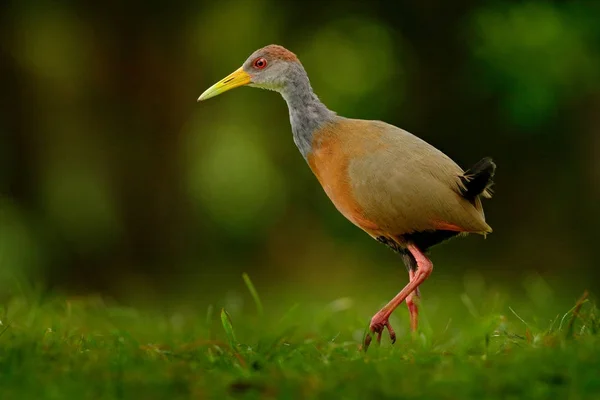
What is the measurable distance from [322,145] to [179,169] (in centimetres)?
686

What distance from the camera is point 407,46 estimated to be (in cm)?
1175

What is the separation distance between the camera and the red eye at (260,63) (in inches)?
218

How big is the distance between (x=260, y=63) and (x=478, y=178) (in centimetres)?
147

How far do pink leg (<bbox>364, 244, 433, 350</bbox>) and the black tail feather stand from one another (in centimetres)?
39

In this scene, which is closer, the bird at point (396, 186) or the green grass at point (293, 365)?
the green grass at point (293, 365)

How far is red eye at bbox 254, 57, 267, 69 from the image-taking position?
5535 mm

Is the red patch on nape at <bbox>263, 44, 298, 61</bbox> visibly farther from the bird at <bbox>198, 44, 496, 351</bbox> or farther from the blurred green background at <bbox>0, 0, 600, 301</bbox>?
the blurred green background at <bbox>0, 0, 600, 301</bbox>

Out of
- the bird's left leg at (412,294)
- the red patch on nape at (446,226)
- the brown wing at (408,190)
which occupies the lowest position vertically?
the bird's left leg at (412,294)

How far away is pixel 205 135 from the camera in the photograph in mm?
12188

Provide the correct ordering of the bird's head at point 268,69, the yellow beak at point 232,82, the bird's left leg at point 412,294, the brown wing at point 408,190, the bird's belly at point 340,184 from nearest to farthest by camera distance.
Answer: the brown wing at point 408,190 → the bird's belly at point 340,184 → the bird's left leg at point 412,294 → the bird's head at point 268,69 → the yellow beak at point 232,82

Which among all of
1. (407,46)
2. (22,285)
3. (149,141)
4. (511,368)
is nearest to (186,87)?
(149,141)

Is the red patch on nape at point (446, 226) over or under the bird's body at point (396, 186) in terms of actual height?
under

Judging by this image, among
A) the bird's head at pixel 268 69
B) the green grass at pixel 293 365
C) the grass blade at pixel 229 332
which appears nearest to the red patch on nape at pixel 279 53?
the bird's head at pixel 268 69

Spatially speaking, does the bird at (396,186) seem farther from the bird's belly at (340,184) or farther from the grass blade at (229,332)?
the grass blade at (229,332)
